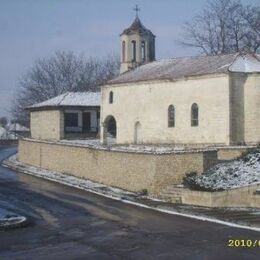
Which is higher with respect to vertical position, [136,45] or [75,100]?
[136,45]

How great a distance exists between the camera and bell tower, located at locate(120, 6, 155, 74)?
171 ft

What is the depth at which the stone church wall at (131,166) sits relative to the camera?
2856 centimetres

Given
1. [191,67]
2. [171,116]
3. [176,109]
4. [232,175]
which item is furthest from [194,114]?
[232,175]

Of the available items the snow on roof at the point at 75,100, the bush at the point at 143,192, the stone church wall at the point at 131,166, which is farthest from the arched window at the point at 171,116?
the snow on roof at the point at 75,100

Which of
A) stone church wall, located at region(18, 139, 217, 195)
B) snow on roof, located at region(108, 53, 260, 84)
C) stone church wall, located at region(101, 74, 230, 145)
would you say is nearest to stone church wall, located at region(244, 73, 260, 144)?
snow on roof, located at region(108, 53, 260, 84)

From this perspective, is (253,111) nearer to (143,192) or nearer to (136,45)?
(143,192)

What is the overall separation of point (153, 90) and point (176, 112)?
2.85 meters

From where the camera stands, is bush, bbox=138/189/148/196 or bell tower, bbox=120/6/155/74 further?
bell tower, bbox=120/6/155/74

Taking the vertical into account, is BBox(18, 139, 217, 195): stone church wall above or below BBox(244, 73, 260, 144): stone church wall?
below

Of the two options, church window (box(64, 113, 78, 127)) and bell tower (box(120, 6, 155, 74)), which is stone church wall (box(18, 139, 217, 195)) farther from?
bell tower (box(120, 6, 155, 74))

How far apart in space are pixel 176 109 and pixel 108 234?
22.5 meters

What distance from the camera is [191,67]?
41.3 meters
